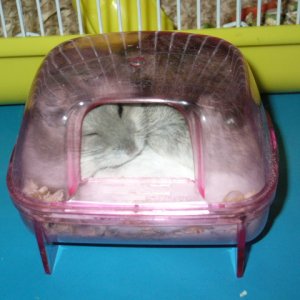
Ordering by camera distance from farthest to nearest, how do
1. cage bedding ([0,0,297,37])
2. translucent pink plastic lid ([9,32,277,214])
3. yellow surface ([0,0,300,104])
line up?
cage bedding ([0,0,297,37])
yellow surface ([0,0,300,104])
translucent pink plastic lid ([9,32,277,214])

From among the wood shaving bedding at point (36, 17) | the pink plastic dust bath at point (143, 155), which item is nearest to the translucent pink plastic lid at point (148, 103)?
the pink plastic dust bath at point (143, 155)

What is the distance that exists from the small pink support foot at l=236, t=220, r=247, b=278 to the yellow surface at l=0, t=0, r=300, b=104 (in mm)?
382

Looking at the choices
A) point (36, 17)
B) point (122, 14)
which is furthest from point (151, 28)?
point (36, 17)

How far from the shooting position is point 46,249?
536mm

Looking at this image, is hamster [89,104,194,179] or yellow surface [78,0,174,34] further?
yellow surface [78,0,174,34]

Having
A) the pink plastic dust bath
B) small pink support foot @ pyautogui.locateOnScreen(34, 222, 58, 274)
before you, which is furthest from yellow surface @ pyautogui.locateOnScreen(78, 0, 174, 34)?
small pink support foot @ pyautogui.locateOnScreen(34, 222, 58, 274)

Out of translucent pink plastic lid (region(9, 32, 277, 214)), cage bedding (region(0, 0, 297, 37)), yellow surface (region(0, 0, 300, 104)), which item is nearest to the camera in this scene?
translucent pink plastic lid (region(9, 32, 277, 214))

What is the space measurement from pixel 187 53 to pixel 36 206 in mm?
251

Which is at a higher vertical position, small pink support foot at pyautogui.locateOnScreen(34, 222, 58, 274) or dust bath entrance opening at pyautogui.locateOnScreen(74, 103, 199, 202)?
dust bath entrance opening at pyautogui.locateOnScreen(74, 103, 199, 202)

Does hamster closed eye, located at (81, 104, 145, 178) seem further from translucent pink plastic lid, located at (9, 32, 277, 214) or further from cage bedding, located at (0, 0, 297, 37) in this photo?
cage bedding, located at (0, 0, 297, 37)

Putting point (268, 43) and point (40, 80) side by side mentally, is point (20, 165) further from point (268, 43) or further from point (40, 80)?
point (268, 43)

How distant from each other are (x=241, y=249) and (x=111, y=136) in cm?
19

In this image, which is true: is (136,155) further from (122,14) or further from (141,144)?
(122,14)

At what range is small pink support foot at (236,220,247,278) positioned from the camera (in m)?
0.50
